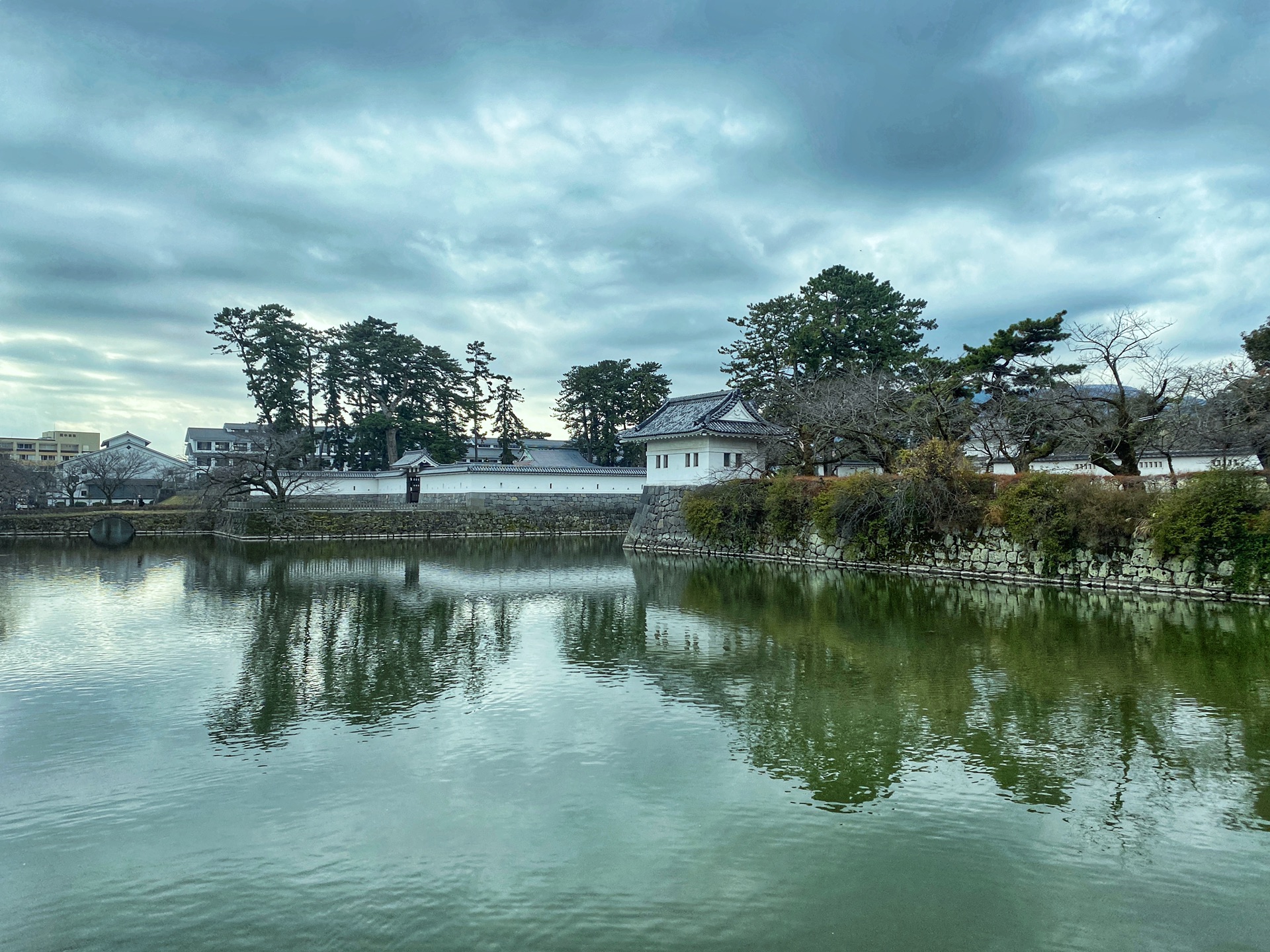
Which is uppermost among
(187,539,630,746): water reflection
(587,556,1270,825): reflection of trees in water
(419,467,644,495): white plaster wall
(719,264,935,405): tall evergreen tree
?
(719,264,935,405): tall evergreen tree

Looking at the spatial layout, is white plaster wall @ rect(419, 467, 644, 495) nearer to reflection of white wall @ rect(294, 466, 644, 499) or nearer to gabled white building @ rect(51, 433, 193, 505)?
reflection of white wall @ rect(294, 466, 644, 499)

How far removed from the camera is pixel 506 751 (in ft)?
22.0

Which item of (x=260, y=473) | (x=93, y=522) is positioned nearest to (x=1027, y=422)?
(x=260, y=473)

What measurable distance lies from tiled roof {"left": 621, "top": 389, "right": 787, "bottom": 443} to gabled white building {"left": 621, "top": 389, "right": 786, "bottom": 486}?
0.02 m

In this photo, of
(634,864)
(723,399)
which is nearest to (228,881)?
(634,864)

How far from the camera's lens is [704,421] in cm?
2744

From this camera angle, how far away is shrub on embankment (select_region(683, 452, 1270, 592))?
14.3 metres

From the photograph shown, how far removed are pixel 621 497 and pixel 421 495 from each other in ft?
30.8

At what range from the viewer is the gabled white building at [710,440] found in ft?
90.3

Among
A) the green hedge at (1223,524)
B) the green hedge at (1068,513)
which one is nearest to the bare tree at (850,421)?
the green hedge at (1068,513)

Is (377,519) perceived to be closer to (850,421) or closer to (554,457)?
(554,457)

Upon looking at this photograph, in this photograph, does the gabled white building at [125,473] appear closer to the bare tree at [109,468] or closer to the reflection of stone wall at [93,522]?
the bare tree at [109,468]

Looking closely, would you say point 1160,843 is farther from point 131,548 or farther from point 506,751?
point 131,548

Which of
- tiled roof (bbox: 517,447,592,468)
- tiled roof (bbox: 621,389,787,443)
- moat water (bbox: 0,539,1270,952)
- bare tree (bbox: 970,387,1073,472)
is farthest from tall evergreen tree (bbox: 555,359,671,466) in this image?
moat water (bbox: 0,539,1270,952)
